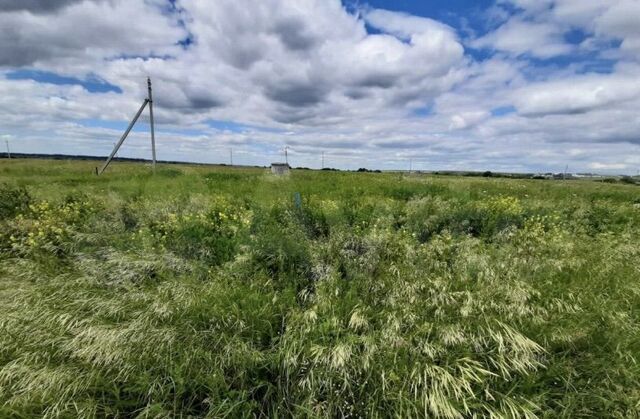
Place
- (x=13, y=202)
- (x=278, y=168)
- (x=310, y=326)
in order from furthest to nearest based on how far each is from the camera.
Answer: (x=278, y=168), (x=13, y=202), (x=310, y=326)

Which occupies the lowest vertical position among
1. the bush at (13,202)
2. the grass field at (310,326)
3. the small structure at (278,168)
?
the grass field at (310,326)

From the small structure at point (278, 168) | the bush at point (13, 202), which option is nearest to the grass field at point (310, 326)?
the bush at point (13, 202)

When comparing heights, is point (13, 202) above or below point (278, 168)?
below

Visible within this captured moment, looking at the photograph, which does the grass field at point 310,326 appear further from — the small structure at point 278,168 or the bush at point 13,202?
the small structure at point 278,168

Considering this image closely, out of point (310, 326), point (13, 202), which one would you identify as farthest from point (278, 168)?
point (310, 326)

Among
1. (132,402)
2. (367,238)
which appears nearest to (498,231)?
(367,238)

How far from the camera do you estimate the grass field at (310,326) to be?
9.18 feet

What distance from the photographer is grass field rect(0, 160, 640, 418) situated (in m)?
2.80

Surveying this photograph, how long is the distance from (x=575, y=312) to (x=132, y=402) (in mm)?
4619

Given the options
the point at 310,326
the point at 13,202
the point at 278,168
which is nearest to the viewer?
the point at 310,326

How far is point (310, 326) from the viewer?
3436mm

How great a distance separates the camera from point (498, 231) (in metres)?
7.13

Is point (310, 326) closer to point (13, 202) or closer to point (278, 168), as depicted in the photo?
point (13, 202)

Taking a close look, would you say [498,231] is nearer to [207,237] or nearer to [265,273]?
[265,273]
